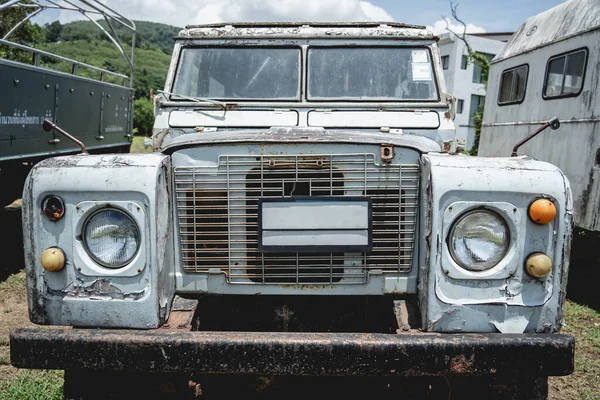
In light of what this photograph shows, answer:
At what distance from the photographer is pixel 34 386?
3.30 m

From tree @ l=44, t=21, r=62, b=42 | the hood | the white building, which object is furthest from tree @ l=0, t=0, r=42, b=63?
tree @ l=44, t=21, r=62, b=42

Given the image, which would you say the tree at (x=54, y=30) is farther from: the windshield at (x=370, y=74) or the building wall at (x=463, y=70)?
the windshield at (x=370, y=74)

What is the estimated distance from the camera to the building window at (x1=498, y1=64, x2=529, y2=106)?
25.5 ft

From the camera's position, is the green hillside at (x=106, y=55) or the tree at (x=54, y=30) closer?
the green hillside at (x=106, y=55)

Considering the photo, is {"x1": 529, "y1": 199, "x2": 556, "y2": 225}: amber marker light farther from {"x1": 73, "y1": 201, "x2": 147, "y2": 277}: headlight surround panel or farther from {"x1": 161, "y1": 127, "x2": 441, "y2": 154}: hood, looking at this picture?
{"x1": 73, "y1": 201, "x2": 147, "y2": 277}: headlight surround panel

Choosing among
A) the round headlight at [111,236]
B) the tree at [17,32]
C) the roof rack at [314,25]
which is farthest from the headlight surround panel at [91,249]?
the tree at [17,32]

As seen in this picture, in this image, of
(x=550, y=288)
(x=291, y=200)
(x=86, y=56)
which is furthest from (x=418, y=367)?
(x=86, y=56)

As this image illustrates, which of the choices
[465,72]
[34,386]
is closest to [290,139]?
[34,386]

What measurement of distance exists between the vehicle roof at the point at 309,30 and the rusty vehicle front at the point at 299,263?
3.86 ft

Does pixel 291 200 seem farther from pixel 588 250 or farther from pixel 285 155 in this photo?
pixel 588 250

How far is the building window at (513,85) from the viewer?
776cm

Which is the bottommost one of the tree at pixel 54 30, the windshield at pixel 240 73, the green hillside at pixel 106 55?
the windshield at pixel 240 73

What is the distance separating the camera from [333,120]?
11.1 ft

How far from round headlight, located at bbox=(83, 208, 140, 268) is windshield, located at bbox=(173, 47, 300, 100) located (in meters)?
1.46
